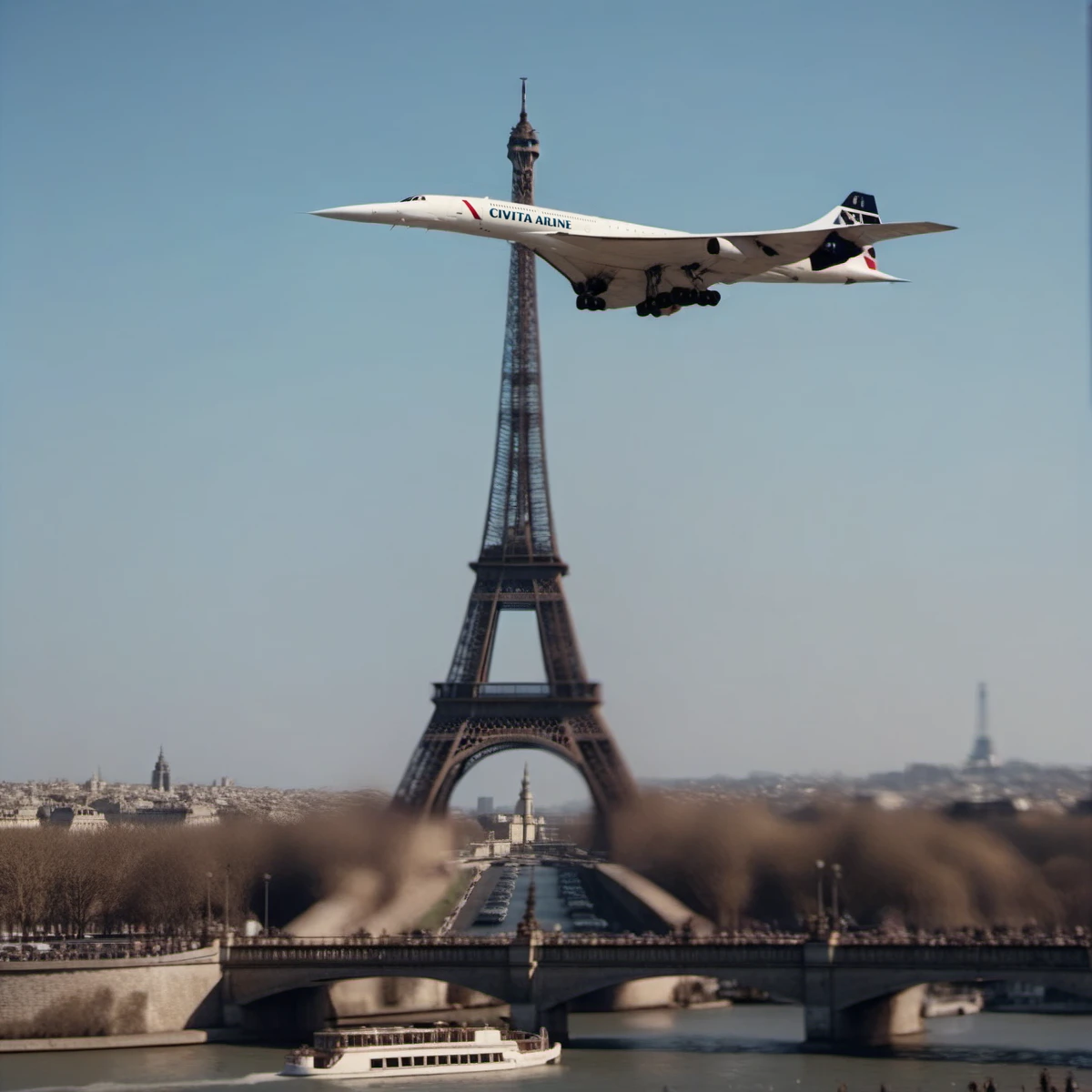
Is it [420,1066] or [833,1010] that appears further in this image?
[833,1010]

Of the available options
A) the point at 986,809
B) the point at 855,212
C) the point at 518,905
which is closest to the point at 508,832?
the point at 518,905

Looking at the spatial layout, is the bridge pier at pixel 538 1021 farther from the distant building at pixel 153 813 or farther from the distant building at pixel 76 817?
the distant building at pixel 76 817

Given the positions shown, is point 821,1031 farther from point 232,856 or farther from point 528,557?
point 528,557

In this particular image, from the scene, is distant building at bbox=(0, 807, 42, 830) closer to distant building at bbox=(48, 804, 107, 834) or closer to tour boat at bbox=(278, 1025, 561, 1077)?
distant building at bbox=(48, 804, 107, 834)

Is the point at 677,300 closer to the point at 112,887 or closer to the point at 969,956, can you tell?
the point at 969,956

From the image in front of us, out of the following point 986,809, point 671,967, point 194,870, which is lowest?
point 671,967
